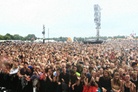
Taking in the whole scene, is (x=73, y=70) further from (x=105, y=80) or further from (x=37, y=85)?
(x=37, y=85)

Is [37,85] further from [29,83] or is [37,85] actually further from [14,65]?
A: [14,65]

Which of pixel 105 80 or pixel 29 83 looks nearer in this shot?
pixel 105 80

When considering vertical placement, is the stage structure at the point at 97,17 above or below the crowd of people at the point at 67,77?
above

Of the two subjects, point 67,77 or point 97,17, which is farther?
point 97,17

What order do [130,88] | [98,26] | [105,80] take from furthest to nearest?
[98,26]
[105,80]
[130,88]

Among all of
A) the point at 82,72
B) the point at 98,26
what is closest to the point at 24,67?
the point at 82,72

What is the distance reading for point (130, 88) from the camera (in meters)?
8.00

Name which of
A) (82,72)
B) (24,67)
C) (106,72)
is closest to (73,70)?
(82,72)

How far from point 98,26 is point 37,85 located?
92.8m

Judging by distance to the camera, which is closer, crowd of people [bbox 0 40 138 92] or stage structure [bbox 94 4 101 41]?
crowd of people [bbox 0 40 138 92]

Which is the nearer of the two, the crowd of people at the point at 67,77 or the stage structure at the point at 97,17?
the crowd of people at the point at 67,77

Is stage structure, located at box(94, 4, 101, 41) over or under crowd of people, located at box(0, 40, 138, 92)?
over

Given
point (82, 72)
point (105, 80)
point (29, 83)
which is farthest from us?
point (29, 83)

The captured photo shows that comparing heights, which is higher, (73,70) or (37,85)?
(73,70)
